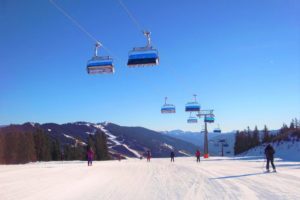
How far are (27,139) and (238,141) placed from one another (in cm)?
7175

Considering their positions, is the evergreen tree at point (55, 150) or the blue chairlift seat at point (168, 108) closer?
the blue chairlift seat at point (168, 108)

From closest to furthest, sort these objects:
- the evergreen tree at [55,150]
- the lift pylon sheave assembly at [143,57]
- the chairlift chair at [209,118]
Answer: the lift pylon sheave assembly at [143,57] < the chairlift chair at [209,118] < the evergreen tree at [55,150]

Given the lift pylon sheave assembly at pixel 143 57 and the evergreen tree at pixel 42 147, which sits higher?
the lift pylon sheave assembly at pixel 143 57

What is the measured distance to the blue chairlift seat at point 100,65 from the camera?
1116 inches

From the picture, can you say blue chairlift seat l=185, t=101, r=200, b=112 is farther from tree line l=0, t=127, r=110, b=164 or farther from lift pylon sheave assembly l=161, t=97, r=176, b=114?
tree line l=0, t=127, r=110, b=164

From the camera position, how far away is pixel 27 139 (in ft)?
428

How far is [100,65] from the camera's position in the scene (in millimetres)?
28359

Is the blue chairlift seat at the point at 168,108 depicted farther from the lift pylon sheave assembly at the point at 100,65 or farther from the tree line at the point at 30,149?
the tree line at the point at 30,149

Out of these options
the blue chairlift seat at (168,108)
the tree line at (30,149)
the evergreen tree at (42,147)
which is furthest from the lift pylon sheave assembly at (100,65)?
the evergreen tree at (42,147)

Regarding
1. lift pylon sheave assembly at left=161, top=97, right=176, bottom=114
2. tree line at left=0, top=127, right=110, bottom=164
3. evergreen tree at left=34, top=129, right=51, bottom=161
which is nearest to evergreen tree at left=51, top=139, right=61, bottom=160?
tree line at left=0, top=127, right=110, bottom=164

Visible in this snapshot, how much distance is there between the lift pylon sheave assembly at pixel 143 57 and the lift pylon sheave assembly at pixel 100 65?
144 centimetres

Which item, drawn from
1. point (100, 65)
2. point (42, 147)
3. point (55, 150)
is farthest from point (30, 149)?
point (100, 65)

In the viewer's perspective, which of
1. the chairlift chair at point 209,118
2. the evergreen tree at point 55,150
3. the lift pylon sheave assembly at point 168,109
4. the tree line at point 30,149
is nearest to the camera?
the lift pylon sheave assembly at point 168,109

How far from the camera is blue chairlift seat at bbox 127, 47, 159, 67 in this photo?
27484mm
